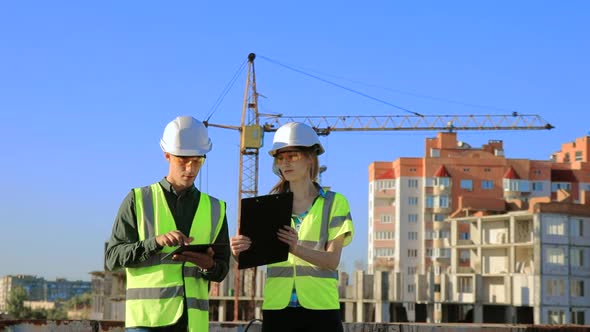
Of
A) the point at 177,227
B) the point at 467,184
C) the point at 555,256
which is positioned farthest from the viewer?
the point at 467,184

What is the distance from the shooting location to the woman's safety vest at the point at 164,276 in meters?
5.16

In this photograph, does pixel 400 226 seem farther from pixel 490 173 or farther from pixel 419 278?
pixel 419 278

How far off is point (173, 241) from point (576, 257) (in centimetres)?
7500

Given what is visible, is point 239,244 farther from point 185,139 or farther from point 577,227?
point 577,227

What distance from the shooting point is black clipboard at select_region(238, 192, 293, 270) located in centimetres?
545

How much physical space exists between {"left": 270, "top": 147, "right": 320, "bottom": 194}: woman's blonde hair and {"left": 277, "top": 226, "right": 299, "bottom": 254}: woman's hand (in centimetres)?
50

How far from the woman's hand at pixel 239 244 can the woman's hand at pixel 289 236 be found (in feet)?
0.60

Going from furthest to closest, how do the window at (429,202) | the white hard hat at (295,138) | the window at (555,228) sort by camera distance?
the window at (429,202) → the window at (555,228) → the white hard hat at (295,138)

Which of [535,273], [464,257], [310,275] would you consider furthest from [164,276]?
[464,257]

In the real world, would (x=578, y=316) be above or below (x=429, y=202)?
below

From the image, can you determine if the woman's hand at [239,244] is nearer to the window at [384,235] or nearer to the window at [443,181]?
the window at [443,181]

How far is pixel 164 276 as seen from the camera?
522cm

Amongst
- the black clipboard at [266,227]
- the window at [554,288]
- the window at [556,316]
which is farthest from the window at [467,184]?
the black clipboard at [266,227]

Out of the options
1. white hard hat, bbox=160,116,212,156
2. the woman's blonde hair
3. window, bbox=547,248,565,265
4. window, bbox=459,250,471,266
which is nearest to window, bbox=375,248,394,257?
window, bbox=459,250,471,266
